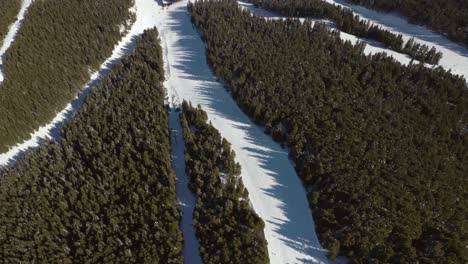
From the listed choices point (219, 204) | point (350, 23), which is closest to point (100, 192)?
point (219, 204)

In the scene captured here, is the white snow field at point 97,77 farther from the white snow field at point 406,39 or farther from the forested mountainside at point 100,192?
the white snow field at point 406,39

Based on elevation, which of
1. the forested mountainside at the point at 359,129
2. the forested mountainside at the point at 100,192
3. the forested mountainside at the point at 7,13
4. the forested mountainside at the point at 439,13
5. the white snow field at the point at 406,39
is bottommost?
the forested mountainside at the point at 100,192

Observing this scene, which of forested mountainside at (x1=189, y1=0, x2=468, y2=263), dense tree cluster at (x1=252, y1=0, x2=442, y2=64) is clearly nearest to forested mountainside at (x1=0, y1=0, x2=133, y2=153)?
forested mountainside at (x1=189, y1=0, x2=468, y2=263)

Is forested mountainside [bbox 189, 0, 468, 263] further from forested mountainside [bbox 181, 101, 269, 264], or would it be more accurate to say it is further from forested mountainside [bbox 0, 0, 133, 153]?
forested mountainside [bbox 0, 0, 133, 153]

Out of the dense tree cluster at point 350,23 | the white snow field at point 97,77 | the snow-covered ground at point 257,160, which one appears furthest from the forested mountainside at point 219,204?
the dense tree cluster at point 350,23

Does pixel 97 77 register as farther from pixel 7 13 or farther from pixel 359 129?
pixel 359 129

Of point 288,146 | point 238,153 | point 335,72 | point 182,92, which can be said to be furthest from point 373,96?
point 182,92
